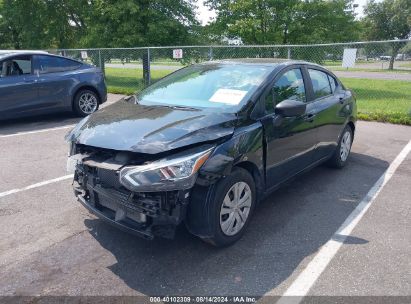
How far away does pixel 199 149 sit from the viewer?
3094mm

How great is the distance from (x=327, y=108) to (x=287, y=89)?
96 centimetres

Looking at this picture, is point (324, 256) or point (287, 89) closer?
point (324, 256)

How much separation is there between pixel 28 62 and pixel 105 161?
6249mm

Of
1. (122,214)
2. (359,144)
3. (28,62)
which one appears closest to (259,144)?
(122,214)

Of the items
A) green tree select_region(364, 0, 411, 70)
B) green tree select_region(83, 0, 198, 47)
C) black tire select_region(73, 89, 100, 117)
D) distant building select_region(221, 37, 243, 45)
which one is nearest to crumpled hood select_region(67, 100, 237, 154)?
black tire select_region(73, 89, 100, 117)

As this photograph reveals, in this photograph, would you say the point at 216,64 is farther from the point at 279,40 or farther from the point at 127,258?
the point at 279,40

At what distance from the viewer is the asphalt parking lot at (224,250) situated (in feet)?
9.48

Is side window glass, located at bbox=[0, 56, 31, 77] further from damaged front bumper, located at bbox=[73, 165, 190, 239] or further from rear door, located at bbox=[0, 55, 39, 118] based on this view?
damaged front bumper, located at bbox=[73, 165, 190, 239]

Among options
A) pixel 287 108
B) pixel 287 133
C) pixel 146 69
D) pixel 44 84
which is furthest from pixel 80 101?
pixel 287 108

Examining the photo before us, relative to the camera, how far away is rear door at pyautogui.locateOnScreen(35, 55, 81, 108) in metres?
8.34

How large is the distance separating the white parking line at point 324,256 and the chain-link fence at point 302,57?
5.43m

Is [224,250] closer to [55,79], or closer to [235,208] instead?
[235,208]

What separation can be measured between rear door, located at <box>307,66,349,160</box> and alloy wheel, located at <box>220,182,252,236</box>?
172cm

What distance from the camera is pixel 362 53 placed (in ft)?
36.0
